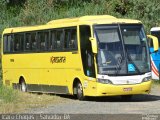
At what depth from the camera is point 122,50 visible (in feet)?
68.9

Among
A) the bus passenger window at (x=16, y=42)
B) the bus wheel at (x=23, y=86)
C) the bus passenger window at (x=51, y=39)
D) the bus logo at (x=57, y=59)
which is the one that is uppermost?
the bus passenger window at (x=51, y=39)

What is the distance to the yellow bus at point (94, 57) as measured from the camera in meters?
20.7

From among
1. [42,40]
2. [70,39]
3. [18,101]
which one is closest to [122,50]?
[70,39]

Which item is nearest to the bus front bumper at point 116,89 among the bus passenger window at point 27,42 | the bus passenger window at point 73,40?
the bus passenger window at point 73,40

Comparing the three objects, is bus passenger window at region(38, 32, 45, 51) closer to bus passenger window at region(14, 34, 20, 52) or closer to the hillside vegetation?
bus passenger window at region(14, 34, 20, 52)

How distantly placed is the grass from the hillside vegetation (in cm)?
1864

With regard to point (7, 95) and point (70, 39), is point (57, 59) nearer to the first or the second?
point (70, 39)

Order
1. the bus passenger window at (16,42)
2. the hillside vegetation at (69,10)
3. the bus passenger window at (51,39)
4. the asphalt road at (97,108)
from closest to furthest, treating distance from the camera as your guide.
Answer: the asphalt road at (97,108), the bus passenger window at (51,39), the bus passenger window at (16,42), the hillside vegetation at (69,10)

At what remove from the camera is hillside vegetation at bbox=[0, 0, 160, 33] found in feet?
130

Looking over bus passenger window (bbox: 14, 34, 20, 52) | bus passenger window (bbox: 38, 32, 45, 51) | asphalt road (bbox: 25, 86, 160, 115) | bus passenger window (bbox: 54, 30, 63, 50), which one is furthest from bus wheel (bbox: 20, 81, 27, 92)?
asphalt road (bbox: 25, 86, 160, 115)

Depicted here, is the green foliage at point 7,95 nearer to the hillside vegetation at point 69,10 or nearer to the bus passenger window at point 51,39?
the bus passenger window at point 51,39

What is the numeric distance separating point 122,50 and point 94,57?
106 cm

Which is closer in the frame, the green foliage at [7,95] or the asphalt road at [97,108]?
the asphalt road at [97,108]

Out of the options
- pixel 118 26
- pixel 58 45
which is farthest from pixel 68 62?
pixel 118 26
